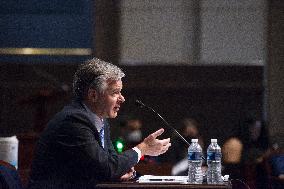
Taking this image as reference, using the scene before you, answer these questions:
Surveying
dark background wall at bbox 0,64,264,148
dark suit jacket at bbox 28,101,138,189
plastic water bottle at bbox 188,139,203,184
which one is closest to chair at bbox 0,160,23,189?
dark suit jacket at bbox 28,101,138,189

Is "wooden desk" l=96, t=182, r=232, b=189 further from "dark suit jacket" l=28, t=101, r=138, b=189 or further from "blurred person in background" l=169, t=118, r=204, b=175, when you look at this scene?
"blurred person in background" l=169, t=118, r=204, b=175

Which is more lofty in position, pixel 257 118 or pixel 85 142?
pixel 85 142

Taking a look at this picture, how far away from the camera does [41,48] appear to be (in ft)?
34.8

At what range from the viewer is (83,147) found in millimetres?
3070

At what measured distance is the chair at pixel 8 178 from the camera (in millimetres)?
2957

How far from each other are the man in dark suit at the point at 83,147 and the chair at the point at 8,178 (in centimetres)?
10

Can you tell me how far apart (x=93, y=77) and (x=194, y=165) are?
27.4 inches

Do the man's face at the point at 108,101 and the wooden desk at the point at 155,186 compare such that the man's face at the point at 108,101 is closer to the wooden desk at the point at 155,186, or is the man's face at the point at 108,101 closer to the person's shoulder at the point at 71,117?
the person's shoulder at the point at 71,117

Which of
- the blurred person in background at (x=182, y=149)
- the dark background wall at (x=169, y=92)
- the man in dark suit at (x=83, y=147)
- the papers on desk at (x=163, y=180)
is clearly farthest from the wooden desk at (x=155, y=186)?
the dark background wall at (x=169, y=92)

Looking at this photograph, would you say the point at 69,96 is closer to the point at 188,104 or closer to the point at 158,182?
the point at 188,104

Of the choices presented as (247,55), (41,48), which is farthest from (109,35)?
(247,55)

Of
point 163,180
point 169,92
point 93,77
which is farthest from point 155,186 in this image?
point 169,92

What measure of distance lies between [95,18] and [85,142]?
768 centimetres

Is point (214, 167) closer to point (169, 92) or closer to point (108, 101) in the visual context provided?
point (108, 101)
